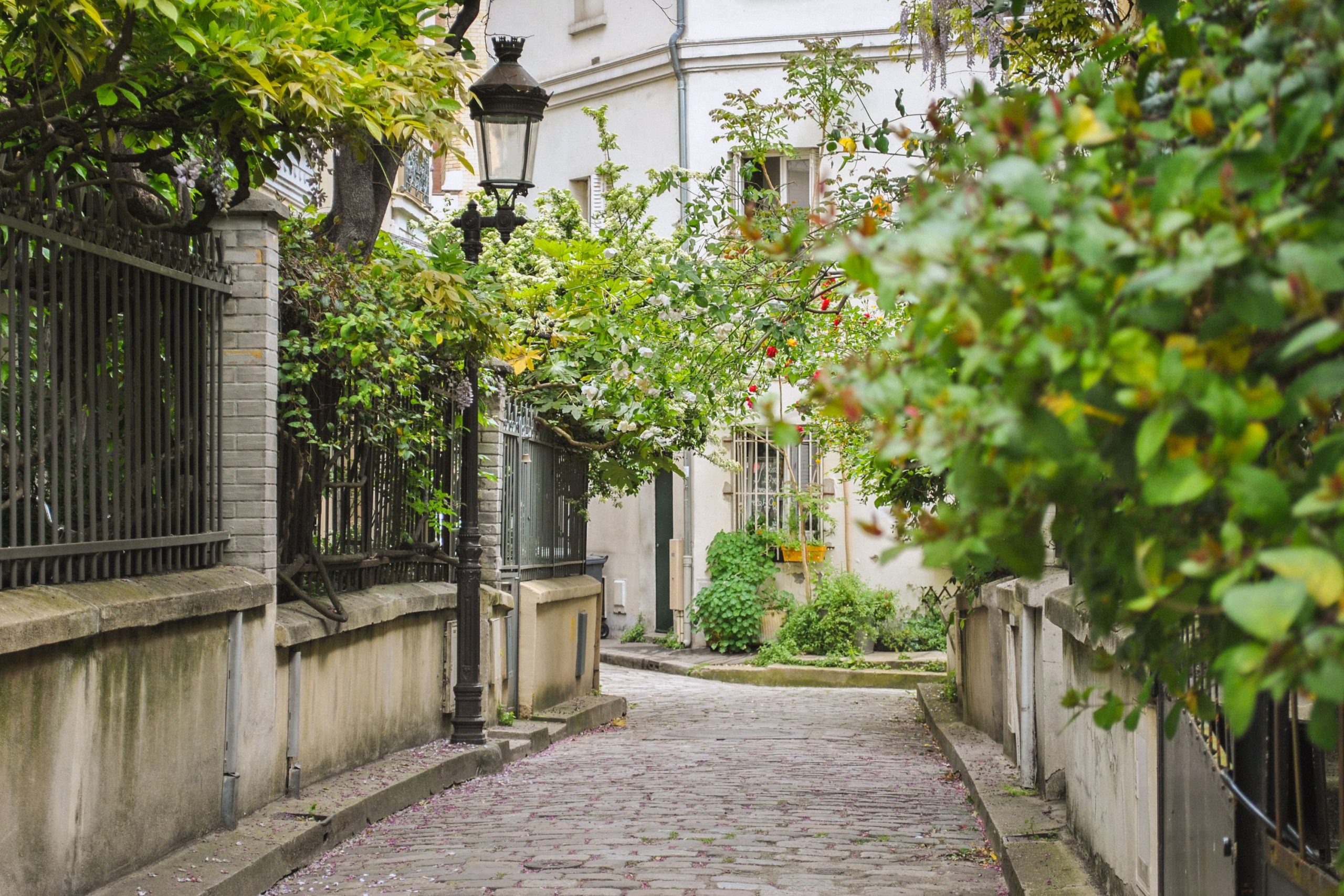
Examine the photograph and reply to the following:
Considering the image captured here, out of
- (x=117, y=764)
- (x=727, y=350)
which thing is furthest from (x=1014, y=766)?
(x=117, y=764)

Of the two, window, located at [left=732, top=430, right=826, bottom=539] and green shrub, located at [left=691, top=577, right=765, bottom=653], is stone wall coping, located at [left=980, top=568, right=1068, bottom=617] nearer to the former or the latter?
green shrub, located at [left=691, top=577, right=765, bottom=653]

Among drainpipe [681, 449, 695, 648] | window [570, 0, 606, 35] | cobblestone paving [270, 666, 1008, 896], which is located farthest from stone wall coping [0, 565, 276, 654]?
window [570, 0, 606, 35]

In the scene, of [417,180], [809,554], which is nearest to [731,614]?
[809,554]

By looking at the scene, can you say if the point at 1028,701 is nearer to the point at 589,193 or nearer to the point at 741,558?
the point at 741,558

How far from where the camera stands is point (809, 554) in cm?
2073

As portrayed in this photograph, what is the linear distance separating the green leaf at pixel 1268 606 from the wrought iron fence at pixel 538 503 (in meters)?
11.4

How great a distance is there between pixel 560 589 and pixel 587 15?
13.4m

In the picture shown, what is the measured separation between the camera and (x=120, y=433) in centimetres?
658

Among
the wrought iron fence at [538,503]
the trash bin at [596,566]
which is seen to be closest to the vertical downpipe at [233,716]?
the wrought iron fence at [538,503]

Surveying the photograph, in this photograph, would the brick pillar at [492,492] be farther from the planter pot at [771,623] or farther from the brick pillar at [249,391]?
the planter pot at [771,623]

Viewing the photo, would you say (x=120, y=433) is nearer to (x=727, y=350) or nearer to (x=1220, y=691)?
(x=727, y=350)

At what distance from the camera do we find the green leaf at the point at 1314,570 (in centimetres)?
135

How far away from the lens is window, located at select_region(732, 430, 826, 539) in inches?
842

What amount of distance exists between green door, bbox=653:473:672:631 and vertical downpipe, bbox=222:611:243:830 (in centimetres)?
1562
